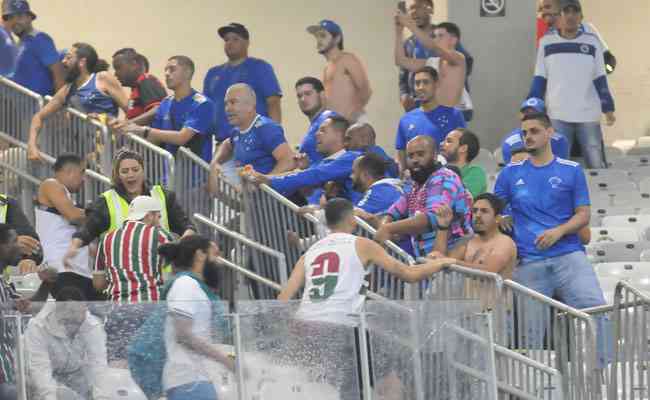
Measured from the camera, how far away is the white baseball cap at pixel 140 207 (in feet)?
37.1

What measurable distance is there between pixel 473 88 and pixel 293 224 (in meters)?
5.61

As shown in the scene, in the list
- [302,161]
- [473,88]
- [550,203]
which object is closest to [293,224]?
[302,161]

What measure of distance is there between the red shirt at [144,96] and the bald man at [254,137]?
5.26 ft

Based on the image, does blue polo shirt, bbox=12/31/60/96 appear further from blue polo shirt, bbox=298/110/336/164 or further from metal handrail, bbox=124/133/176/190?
blue polo shirt, bbox=298/110/336/164

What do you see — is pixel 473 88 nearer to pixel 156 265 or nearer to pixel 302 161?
pixel 302 161

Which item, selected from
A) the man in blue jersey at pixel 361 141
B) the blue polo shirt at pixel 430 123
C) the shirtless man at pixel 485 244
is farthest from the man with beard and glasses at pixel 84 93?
the shirtless man at pixel 485 244

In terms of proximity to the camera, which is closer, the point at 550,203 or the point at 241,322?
the point at 241,322

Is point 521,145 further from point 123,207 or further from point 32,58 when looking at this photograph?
point 32,58

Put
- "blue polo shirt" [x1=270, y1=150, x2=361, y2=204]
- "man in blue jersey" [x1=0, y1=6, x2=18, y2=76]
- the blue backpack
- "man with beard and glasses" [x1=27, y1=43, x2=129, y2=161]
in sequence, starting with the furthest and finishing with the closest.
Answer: "man in blue jersey" [x1=0, y1=6, x2=18, y2=76]
"man with beard and glasses" [x1=27, y1=43, x2=129, y2=161]
"blue polo shirt" [x1=270, y1=150, x2=361, y2=204]
the blue backpack

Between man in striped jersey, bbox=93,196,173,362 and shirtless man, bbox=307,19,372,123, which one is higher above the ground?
shirtless man, bbox=307,19,372,123

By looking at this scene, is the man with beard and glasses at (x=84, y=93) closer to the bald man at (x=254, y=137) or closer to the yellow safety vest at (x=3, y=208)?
the bald man at (x=254, y=137)

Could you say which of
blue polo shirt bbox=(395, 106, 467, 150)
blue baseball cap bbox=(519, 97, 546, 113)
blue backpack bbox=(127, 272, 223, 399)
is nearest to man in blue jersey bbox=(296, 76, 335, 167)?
blue polo shirt bbox=(395, 106, 467, 150)

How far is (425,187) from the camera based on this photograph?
11727mm

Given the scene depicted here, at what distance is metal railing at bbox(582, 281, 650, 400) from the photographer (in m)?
10.6
